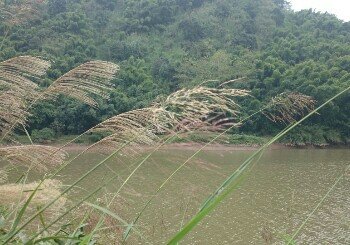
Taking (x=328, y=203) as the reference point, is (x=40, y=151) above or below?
above

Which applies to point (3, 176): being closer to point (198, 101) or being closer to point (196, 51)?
point (198, 101)

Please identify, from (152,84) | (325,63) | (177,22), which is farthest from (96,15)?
(325,63)

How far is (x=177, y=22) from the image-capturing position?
102 feet

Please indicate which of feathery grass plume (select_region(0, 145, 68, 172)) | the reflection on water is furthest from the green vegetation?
the reflection on water

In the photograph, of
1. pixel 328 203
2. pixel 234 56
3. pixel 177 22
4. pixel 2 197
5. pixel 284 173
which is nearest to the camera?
pixel 2 197

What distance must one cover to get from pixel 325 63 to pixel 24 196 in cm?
2306

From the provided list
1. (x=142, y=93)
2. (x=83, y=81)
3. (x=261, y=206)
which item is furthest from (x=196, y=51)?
(x=83, y=81)

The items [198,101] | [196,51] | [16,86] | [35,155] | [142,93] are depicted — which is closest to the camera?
[198,101]

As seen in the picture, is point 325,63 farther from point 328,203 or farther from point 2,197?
point 2,197

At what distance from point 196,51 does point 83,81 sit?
90.5 ft

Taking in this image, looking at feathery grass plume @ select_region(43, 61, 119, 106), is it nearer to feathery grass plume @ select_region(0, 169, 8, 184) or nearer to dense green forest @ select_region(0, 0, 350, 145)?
feathery grass plume @ select_region(0, 169, 8, 184)

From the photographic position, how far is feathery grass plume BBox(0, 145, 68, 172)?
→ 1.12m

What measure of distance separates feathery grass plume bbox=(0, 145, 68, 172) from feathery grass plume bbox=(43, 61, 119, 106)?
0.16 m

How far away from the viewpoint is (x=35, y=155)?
45.0 inches
